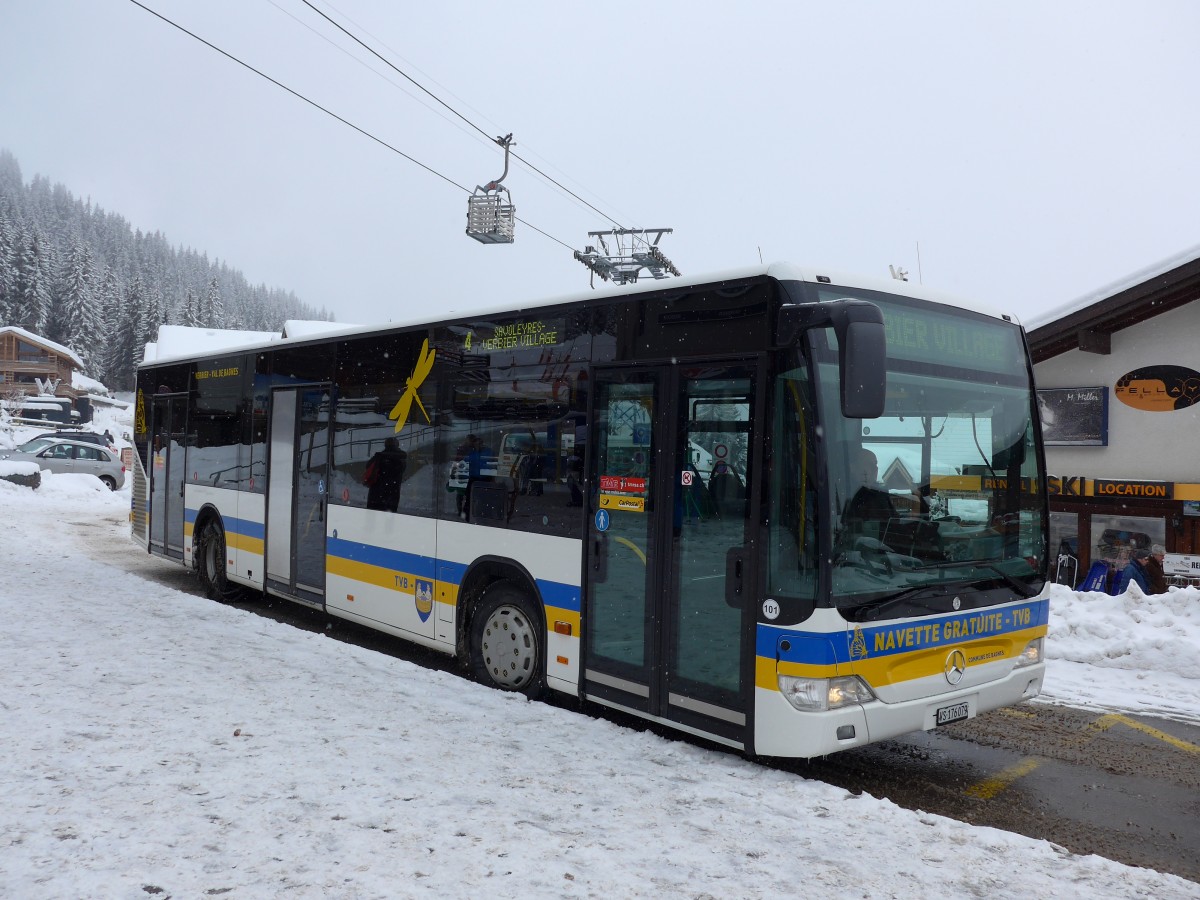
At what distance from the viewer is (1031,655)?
5.91 meters

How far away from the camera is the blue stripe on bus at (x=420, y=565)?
20.6 feet

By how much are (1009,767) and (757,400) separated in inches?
123

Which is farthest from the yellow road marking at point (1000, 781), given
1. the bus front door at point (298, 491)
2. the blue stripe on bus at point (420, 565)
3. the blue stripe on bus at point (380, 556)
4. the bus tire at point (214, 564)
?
the bus tire at point (214, 564)

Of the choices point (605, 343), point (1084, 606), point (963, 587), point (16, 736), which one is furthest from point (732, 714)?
point (1084, 606)

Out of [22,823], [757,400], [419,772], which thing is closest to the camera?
[22,823]

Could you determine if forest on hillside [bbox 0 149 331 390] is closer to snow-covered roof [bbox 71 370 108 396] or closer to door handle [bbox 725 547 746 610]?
snow-covered roof [bbox 71 370 108 396]

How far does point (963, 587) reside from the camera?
5363 millimetres

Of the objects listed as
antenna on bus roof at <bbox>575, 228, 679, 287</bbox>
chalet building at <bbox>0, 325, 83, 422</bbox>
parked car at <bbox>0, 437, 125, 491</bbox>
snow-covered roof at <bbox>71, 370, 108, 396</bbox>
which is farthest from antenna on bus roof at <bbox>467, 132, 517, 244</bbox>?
snow-covered roof at <bbox>71, 370, 108, 396</bbox>

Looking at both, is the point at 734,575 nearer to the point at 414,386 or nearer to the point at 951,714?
the point at 951,714

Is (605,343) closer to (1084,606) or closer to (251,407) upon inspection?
(251,407)

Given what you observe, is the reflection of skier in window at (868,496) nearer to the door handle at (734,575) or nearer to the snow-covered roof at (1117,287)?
the door handle at (734,575)

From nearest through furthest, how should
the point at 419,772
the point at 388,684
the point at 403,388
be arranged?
the point at 419,772 → the point at 388,684 → the point at 403,388

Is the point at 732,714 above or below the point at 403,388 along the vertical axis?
below

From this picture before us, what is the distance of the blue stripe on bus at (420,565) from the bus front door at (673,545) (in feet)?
0.76
